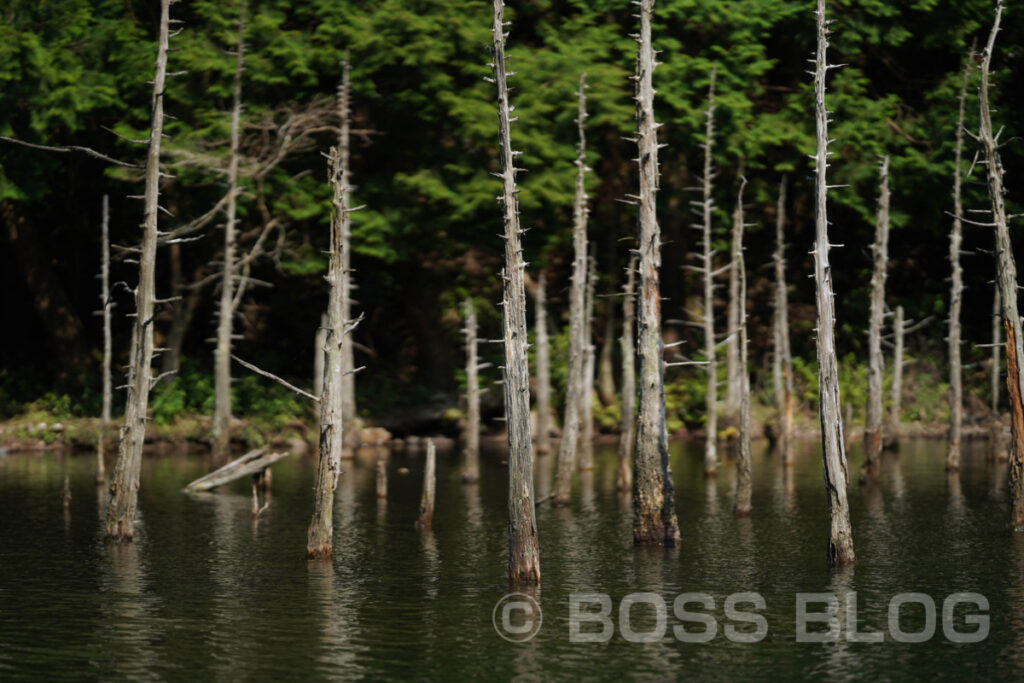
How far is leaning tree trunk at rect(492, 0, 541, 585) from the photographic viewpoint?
23938mm

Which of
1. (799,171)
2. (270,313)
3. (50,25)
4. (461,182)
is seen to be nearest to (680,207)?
(799,171)

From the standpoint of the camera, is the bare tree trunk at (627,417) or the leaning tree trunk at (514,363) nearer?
the leaning tree trunk at (514,363)

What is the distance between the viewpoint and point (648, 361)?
29.5 meters

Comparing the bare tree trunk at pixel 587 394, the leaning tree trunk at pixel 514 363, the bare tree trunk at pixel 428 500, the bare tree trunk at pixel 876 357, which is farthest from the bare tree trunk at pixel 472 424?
the leaning tree trunk at pixel 514 363

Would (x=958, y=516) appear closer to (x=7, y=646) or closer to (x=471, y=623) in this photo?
(x=471, y=623)

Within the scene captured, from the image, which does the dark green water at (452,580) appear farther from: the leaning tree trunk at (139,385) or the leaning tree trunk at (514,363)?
the leaning tree trunk at (514,363)

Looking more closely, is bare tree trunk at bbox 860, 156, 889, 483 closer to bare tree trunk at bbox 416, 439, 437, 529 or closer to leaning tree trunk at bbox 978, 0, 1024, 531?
leaning tree trunk at bbox 978, 0, 1024, 531

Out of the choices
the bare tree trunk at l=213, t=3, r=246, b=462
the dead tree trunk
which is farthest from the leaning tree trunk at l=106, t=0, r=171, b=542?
the dead tree trunk

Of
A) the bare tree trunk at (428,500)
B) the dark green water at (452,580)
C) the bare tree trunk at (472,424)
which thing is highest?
the bare tree trunk at (472,424)

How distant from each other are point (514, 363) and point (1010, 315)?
12810 mm

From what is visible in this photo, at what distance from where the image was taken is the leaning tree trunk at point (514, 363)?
2394 centimetres

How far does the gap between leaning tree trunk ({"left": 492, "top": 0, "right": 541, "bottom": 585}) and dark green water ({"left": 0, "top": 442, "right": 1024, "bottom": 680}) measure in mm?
1673

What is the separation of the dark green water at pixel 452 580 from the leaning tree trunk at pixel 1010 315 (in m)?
1.14

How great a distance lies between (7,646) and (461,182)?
3549 centimetres
